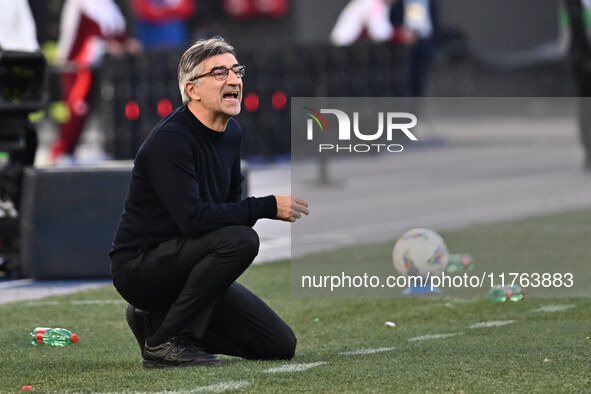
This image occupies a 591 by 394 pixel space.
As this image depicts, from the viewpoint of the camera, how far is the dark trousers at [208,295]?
627 cm

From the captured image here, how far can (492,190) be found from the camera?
48.1 ft

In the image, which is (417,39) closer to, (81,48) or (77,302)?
(81,48)

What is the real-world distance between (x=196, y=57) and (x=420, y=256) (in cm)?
252

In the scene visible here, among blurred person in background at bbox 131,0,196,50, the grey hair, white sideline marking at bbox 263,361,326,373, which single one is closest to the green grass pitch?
white sideline marking at bbox 263,361,326,373

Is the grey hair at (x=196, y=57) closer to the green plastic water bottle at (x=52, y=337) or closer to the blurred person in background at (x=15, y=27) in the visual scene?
the green plastic water bottle at (x=52, y=337)

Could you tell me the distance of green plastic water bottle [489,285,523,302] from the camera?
27.6 feet

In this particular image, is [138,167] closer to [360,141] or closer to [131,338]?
[131,338]

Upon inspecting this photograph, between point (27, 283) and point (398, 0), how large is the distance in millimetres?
13944

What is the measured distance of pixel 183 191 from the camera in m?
6.21

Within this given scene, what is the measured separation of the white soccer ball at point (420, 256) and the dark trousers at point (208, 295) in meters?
1.89

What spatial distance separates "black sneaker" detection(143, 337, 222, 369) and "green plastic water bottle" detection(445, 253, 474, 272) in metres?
2.49

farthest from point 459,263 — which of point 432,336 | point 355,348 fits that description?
point 355,348

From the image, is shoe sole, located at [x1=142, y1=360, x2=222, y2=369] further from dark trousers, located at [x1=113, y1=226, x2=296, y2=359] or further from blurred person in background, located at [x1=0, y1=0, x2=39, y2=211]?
blurred person in background, located at [x1=0, y1=0, x2=39, y2=211]

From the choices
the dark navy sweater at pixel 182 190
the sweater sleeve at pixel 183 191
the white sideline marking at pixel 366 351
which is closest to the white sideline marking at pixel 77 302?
the white sideline marking at pixel 366 351
